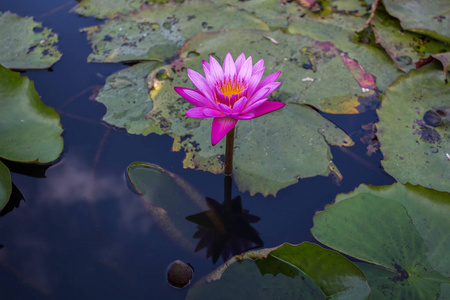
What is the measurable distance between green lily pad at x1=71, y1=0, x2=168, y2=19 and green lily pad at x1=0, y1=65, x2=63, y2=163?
1.55 metres

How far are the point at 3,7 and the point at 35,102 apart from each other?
86.6 inches

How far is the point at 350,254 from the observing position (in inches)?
66.1

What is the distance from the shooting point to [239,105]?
161 cm

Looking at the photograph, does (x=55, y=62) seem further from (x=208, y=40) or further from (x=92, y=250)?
(x=92, y=250)

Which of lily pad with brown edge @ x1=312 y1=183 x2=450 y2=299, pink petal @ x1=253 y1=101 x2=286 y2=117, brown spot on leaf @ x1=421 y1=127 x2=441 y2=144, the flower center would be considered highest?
the flower center

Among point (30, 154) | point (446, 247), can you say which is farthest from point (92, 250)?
point (446, 247)

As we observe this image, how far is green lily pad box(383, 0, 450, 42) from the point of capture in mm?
2916

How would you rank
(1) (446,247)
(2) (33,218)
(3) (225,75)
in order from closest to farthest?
(1) (446,247) → (3) (225,75) → (2) (33,218)

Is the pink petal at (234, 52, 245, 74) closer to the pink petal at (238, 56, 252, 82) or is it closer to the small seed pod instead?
the pink petal at (238, 56, 252, 82)

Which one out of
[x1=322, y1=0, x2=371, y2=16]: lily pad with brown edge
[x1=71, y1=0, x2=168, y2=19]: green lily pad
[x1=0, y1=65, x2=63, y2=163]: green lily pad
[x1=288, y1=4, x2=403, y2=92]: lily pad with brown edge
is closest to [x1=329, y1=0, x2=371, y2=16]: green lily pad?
[x1=322, y1=0, x2=371, y2=16]: lily pad with brown edge

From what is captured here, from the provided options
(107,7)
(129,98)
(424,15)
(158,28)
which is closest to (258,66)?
(129,98)

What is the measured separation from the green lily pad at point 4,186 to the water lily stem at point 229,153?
1.33 metres

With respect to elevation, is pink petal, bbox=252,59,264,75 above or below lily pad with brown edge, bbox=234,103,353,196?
Answer: above

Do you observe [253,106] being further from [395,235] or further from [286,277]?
Answer: [395,235]
